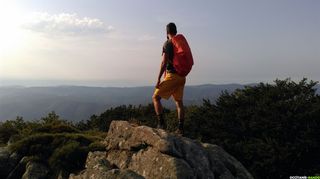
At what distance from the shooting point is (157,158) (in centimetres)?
923

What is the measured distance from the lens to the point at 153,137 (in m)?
9.86

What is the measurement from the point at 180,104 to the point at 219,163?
2.18 meters

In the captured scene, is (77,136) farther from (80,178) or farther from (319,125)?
(319,125)

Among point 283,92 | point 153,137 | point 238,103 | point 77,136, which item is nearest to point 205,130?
point 238,103

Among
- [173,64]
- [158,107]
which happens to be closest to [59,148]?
[158,107]

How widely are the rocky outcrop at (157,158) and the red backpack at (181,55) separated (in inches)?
79.9

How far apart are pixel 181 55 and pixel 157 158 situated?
3235 mm

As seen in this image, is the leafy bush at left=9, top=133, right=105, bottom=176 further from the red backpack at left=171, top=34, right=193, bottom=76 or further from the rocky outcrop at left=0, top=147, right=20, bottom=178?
the red backpack at left=171, top=34, right=193, bottom=76

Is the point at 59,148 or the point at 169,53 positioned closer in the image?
the point at 169,53

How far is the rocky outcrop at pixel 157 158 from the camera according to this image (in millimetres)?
8820

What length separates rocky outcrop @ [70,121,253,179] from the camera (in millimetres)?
8820

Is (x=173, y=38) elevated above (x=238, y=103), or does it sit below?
above

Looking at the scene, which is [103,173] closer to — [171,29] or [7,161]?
[7,161]

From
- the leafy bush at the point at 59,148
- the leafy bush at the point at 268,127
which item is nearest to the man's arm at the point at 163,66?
the leafy bush at the point at 59,148
